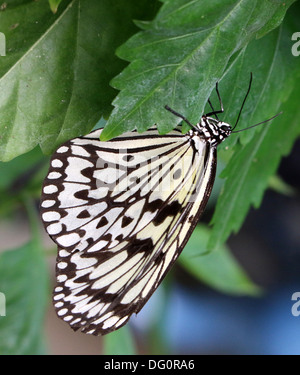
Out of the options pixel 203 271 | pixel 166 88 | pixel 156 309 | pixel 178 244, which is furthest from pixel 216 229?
pixel 156 309

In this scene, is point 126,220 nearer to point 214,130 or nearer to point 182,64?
point 214,130

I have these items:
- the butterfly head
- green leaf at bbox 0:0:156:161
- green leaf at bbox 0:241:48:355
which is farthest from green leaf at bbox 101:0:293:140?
green leaf at bbox 0:241:48:355

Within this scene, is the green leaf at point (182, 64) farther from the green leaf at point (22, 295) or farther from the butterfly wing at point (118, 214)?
the green leaf at point (22, 295)

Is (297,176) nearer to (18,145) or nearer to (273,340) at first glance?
(273,340)

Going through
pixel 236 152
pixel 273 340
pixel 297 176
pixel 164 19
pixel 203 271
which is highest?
pixel 164 19

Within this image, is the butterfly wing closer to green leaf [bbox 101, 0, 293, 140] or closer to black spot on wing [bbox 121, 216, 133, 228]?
black spot on wing [bbox 121, 216, 133, 228]

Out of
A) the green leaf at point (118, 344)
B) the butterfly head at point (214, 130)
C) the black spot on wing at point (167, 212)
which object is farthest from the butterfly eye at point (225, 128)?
the green leaf at point (118, 344)
